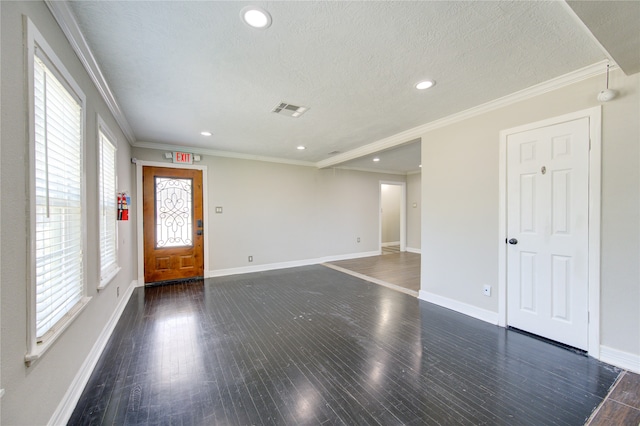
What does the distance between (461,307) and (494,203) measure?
4.67ft

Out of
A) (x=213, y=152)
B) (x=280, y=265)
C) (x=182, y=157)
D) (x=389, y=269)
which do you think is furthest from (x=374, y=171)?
(x=182, y=157)

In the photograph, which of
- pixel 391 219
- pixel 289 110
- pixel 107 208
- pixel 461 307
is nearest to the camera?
pixel 107 208

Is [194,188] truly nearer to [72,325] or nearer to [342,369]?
[72,325]

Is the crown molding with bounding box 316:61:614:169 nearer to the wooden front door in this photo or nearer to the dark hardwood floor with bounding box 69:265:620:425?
the dark hardwood floor with bounding box 69:265:620:425

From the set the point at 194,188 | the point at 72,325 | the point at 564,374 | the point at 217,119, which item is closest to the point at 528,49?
the point at 564,374

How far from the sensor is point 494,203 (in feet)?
10.1

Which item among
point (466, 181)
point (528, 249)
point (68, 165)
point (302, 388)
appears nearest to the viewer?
point (68, 165)

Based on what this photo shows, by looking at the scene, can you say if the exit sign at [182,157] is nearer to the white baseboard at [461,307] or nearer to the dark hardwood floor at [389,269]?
the dark hardwood floor at [389,269]

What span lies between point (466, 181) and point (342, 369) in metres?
2.72

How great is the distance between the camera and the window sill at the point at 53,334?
1.29m

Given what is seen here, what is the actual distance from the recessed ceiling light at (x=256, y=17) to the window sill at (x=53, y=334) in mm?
2243

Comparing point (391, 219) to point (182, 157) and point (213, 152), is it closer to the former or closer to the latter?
point (213, 152)

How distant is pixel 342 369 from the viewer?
2.22 meters

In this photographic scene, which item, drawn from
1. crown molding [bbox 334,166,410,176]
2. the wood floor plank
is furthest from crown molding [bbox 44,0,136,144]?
crown molding [bbox 334,166,410,176]
